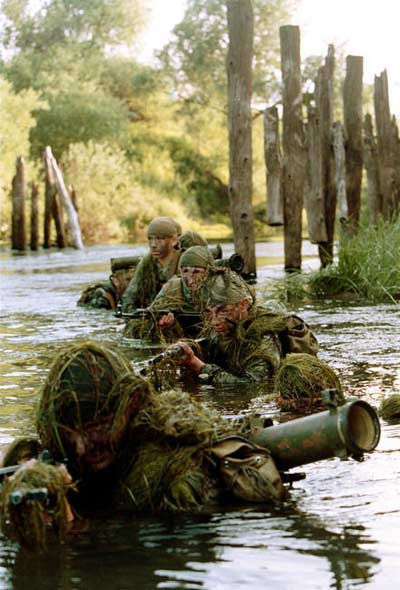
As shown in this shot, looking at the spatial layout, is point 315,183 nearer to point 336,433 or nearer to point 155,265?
point 155,265

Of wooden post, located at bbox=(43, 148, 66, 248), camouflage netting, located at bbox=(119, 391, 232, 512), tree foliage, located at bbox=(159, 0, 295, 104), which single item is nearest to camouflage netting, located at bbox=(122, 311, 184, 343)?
camouflage netting, located at bbox=(119, 391, 232, 512)

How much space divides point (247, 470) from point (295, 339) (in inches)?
141

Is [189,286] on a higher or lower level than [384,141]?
lower

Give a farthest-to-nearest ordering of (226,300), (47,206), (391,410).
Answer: (47,206), (226,300), (391,410)

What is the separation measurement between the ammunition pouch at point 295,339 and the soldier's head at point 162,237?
3714 mm

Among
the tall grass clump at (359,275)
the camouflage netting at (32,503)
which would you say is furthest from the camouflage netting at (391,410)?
the tall grass clump at (359,275)

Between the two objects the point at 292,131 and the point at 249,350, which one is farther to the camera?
the point at 292,131

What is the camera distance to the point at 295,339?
8.40 m

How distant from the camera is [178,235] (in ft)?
40.6

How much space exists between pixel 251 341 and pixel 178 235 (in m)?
4.41

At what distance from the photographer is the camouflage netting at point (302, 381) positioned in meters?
7.55

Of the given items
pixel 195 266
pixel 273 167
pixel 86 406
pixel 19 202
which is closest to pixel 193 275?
pixel 195 266

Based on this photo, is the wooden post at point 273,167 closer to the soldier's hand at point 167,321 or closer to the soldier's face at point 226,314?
the soldier's hand at point 167,321

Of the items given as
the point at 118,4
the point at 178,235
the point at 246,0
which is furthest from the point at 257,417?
the point at 118,4
